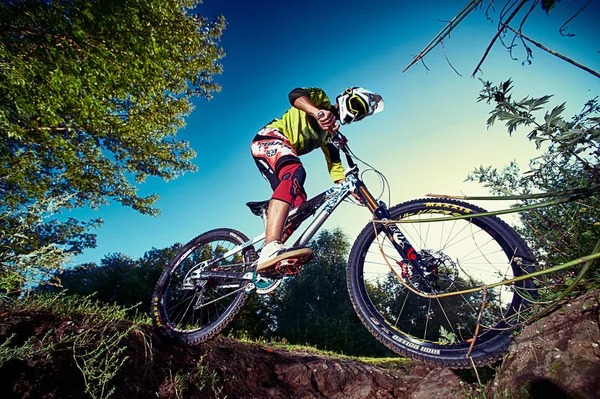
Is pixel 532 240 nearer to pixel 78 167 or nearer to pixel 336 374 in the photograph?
pixel 336 374

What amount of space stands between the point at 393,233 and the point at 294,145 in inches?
57.3

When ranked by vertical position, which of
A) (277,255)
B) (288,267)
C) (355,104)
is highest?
(355,104)

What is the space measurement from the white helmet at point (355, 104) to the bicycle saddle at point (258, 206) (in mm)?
1342

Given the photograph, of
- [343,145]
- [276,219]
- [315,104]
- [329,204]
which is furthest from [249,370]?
[315,104]

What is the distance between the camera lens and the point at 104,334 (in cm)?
206

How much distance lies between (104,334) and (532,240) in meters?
4.01

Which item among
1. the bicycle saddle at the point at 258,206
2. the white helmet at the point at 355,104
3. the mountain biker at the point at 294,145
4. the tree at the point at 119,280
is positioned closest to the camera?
the mountain biker at the point at 294,145

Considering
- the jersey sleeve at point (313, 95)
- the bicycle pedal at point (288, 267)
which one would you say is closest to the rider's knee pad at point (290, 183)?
the bicycle pedal at point (288, 267)

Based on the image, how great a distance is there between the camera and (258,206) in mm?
3238

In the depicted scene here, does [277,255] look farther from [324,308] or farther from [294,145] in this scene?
[324,308]

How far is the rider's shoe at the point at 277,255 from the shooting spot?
228 cm

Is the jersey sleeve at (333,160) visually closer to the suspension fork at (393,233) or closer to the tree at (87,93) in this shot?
the suspension fork at (393,233)

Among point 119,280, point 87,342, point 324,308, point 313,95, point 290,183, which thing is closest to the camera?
point 87,342

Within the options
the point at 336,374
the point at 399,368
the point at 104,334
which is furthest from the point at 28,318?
the point at 399,368
